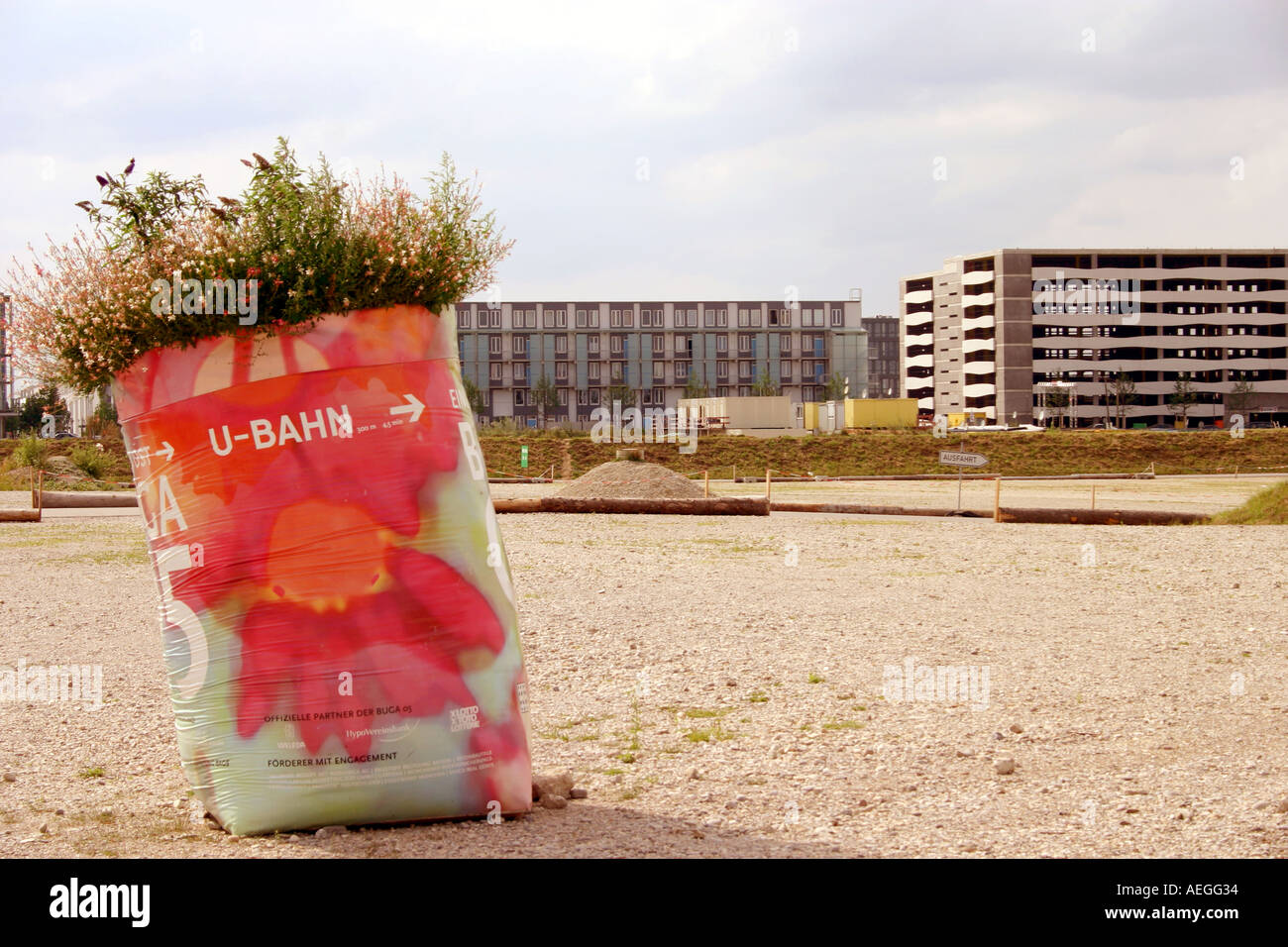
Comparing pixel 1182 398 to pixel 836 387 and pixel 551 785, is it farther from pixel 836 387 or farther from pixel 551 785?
pixel 551 785

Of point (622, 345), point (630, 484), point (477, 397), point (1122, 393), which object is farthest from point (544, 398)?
point (630, 484)

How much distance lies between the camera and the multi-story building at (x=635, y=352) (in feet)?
441

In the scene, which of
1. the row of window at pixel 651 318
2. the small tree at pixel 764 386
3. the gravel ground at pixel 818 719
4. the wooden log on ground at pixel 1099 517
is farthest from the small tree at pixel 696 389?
the gravel ground at pixel 818 719

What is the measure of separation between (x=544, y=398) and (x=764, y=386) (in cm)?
2485

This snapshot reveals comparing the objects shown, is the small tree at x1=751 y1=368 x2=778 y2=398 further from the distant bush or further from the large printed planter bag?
the large printed planter bag

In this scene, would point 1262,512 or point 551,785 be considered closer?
point 551,785

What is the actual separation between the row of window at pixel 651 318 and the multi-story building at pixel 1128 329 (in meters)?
19.2

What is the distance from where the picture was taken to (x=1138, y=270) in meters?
129

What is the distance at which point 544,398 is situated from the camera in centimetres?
13038

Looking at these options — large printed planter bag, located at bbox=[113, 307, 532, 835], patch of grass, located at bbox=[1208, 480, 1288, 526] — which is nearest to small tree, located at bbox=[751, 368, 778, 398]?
patch of grass, located at bbox=[1208, 480, 1288, 526]

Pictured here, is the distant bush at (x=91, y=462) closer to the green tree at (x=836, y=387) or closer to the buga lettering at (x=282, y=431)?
the buga lettering at (x=282, y=431)
